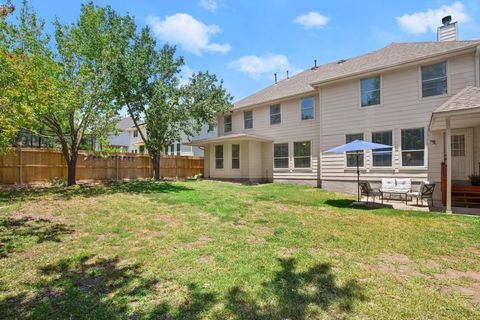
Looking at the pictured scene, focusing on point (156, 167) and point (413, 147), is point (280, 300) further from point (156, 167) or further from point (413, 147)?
point (156, 167)

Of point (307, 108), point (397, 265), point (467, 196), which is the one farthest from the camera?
point (307, 108)

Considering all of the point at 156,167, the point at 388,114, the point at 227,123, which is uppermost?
the point at 227,123

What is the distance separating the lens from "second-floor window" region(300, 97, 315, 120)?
48.5ft

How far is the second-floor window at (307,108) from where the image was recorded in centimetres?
1477

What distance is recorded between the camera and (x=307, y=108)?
589 inches

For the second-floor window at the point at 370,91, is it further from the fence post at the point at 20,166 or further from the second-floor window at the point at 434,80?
the fence post at the point at 20,166

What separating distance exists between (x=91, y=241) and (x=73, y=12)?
14520 mm

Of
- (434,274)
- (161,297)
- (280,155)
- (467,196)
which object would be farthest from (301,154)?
(161,297)

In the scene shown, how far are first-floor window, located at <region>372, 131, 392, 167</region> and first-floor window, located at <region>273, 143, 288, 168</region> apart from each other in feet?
17.4

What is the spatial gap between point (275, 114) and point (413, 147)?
26.5ft

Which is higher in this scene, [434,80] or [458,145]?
[434,80]

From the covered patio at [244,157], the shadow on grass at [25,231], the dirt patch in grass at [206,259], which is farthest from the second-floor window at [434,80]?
the shadow on grass at [25,231]

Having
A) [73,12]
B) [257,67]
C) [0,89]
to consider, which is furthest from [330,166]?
[73,12]

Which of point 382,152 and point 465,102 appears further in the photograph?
point 382,152
